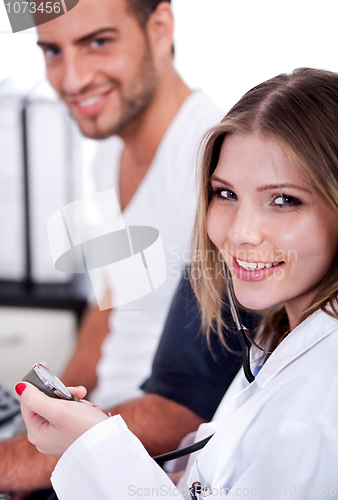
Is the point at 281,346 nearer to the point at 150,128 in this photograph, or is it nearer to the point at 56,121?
the point at 150,128

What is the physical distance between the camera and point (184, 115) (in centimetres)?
80

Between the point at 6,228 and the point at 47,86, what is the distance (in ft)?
2.36

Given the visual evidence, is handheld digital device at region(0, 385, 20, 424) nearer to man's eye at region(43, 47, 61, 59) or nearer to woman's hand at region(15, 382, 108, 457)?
woman's hand at region(15, 382, 108, 457)

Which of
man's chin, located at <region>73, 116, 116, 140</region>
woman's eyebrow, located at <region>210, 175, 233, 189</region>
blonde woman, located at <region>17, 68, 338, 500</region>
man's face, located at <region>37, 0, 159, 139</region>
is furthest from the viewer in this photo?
man's chin, located at <region>73, 116, 116, 140</region>

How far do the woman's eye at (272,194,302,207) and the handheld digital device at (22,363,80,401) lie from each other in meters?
0.35

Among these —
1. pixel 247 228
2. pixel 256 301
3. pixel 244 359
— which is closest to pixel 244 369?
pixel 244 359

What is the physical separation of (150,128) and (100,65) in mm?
147

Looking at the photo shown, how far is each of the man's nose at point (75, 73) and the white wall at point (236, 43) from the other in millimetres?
55

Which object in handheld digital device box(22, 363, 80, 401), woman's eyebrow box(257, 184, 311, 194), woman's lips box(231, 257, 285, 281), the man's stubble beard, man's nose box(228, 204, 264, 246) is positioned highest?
the man's stubble beard

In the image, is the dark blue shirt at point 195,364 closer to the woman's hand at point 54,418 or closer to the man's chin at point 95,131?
the woman's hand at point 54,418

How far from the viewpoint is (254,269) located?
0.54 metres

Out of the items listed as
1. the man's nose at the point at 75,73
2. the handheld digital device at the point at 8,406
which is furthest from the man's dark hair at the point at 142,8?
the handheld digital device at the point at 8,406

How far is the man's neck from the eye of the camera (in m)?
0.80

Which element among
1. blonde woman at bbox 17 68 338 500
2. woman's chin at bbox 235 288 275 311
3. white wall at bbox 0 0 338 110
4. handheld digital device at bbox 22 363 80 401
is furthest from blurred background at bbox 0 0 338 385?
handheld digital device at bbox 22 363 80 401
